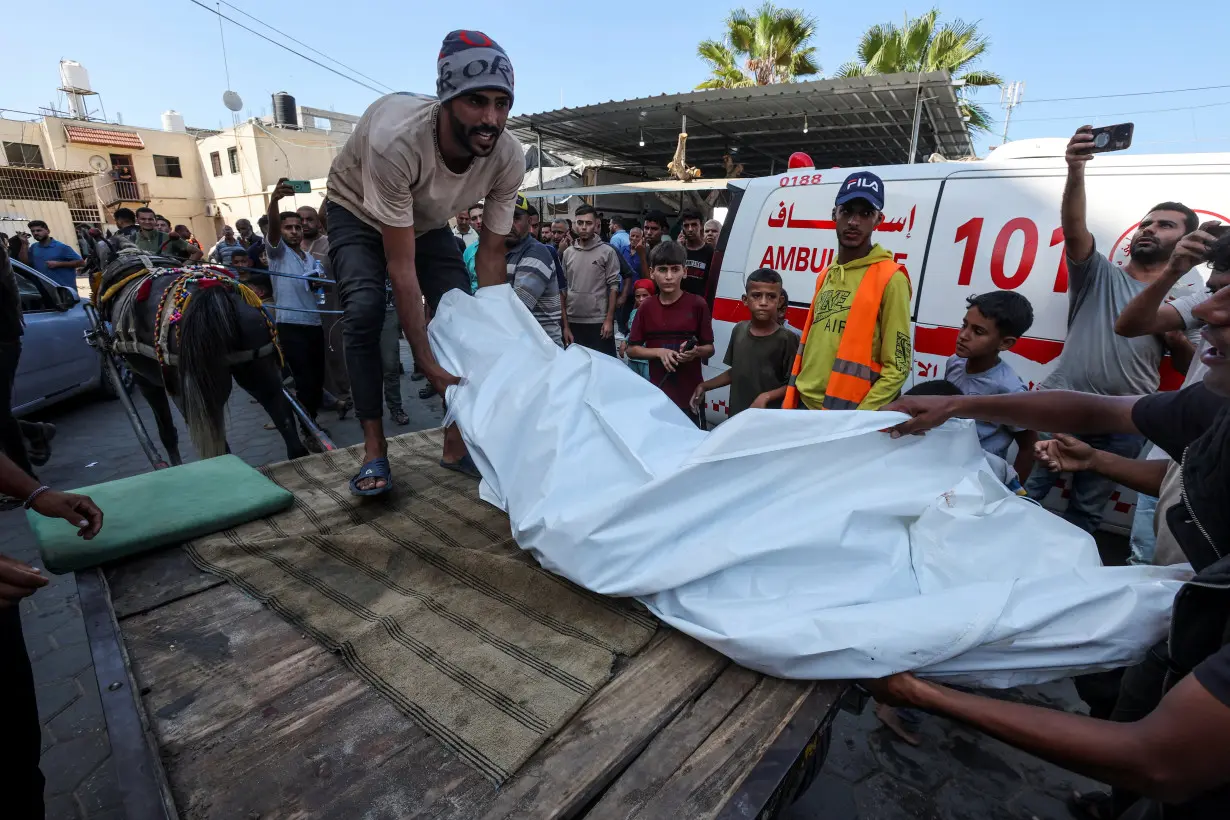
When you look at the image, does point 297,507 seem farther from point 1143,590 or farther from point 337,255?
point 1143,590

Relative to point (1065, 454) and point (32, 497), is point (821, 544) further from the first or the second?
point (32, 497)

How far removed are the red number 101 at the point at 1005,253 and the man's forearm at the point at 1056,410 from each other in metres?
1.50

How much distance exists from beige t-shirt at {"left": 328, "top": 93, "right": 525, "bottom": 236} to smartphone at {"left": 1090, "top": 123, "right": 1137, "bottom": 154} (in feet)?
8.07

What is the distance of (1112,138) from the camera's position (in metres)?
2.37

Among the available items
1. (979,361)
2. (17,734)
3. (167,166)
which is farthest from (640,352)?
(167,166)

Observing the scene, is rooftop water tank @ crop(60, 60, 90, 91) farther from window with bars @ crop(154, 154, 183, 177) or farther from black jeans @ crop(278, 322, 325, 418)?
black jeans @ crop(278, 322, 325, 418)

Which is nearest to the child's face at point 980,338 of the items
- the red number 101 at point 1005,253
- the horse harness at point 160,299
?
the red number 101 at point 1005,253

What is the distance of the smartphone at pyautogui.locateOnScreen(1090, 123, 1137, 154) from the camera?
2.33 metres

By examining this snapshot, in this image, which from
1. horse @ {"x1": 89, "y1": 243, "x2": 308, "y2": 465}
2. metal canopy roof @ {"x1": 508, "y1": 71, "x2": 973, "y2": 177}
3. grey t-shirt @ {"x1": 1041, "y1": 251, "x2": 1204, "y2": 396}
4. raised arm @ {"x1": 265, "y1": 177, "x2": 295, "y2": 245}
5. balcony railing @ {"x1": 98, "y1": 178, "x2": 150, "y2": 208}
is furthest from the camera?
balcony railing @ {"x1": 98, "y1": 178, "x2": 150, "y2": 208}

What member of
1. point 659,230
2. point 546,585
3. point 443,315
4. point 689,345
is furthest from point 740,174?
point 546,585

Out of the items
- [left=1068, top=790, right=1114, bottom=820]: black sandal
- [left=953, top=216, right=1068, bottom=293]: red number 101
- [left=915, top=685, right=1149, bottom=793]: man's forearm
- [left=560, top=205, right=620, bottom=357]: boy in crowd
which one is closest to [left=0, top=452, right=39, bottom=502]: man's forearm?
[left=915, top=685, right=1149, bottom=793]: man's forearm

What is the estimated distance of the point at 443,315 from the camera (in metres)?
2.54

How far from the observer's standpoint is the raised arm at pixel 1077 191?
7.92 ft

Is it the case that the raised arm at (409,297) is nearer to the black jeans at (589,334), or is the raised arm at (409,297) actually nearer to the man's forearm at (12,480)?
the man's forearm at (12,480)
